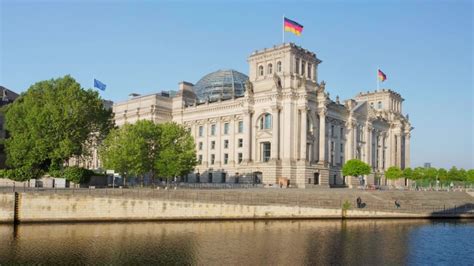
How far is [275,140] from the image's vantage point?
10469 centimetres

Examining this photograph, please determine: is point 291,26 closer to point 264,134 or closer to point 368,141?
point 264,134

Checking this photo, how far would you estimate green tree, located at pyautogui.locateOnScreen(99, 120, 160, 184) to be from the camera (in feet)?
247

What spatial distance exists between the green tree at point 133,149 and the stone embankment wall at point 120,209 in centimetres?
1910

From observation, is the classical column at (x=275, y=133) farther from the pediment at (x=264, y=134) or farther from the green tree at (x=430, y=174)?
the green tree at (x=430, y=174)

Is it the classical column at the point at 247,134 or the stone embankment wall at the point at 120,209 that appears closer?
the stone embankment wall at the point at 120,209

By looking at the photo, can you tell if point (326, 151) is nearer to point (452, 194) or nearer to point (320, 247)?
point (452, 194)

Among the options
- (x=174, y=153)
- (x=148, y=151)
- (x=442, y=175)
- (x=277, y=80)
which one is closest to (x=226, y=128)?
(x=277, y=80)

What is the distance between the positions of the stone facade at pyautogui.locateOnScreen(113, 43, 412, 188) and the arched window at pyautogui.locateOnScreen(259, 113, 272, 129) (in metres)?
0.23

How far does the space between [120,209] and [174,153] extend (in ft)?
77.8

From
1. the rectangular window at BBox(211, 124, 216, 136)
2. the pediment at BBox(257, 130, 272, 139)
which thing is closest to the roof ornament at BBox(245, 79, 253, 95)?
the pediment at BBox(257, 130, 272, 139)

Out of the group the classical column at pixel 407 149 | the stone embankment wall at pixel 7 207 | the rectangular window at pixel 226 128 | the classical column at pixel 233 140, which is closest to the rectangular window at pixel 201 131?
→ the rectangular window at pixel 226 128

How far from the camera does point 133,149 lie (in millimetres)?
75438

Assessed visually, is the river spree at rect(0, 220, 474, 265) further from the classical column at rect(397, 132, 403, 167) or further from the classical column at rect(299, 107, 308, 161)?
the classical column at rect(397, 132, 403, 167)

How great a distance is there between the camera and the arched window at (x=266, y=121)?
356 feet
